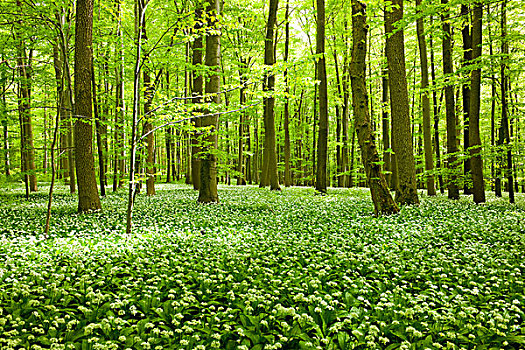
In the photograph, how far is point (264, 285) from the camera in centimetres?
428

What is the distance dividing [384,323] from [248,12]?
19.8m

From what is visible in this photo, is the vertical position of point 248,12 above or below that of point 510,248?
above

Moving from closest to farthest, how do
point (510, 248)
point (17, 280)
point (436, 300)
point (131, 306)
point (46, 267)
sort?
point (131, 306) → point (436, 300) → point (17, 280) → point (46, 267) → point (510, 248)

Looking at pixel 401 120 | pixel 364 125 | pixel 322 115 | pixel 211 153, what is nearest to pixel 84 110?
pixel 211 153

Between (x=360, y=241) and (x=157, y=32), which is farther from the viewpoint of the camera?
(x=157, y=32)

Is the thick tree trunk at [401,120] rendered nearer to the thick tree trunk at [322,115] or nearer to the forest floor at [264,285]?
the forest floor at [264,285]

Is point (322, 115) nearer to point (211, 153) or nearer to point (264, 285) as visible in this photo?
point (211, 153)

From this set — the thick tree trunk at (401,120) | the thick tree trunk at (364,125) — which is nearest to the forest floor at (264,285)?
the thick tree trunk at (364,125)

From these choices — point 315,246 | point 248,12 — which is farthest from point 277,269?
point 248,12

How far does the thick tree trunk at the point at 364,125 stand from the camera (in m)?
9.52

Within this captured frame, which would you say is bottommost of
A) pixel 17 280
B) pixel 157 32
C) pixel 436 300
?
pixel 436 300

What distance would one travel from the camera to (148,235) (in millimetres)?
6809

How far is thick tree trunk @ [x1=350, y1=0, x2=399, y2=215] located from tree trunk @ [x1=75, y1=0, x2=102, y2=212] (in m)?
8.79

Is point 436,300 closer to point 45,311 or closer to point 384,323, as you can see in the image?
point 384,323
